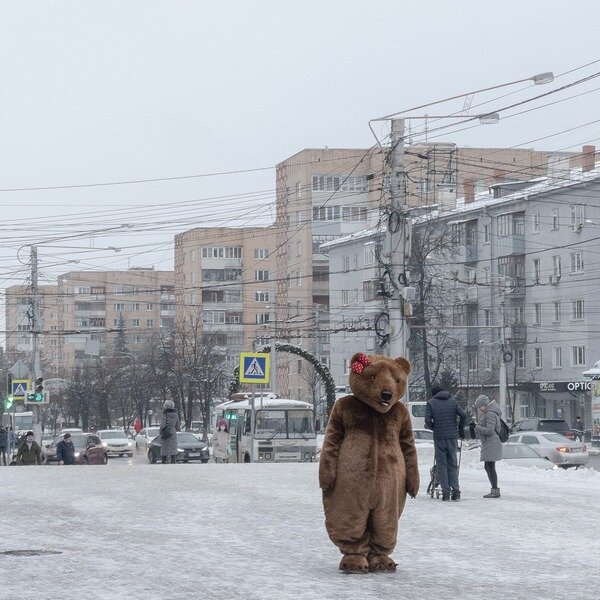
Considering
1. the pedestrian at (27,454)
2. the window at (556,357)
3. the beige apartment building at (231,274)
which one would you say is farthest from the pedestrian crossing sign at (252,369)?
the beige apartment building at (231,274)

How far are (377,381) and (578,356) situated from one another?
65.4 meters

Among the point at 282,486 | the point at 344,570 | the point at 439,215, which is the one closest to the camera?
the point at 344,570

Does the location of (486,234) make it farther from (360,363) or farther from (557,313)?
(360,363)

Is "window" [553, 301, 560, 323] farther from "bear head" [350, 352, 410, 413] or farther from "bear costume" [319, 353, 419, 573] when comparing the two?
"bear head" [350, 352, 410, 413]

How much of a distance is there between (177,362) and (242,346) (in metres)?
52.8

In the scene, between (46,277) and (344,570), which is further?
(46,277)

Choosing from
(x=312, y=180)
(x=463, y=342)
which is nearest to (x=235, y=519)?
(x=463, y=342)

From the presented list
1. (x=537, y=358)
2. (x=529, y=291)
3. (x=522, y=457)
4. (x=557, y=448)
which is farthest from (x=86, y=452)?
(x=529, y=291)

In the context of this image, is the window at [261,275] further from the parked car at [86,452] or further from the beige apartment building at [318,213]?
the parked car at [86,452]

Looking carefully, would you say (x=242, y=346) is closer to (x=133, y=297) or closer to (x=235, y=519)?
(x=133, y=297)

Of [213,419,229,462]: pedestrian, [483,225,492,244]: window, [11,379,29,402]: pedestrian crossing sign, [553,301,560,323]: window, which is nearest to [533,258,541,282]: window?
[553,301,560,323]: window

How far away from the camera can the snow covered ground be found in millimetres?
10164

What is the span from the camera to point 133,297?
176125 millimetres

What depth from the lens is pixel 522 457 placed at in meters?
37.5
